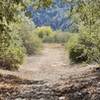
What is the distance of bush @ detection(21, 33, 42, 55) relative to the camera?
38.7 meters

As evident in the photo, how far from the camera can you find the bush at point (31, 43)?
38737 mm

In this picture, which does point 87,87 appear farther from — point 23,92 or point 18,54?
point 18,54

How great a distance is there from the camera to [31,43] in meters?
40.1

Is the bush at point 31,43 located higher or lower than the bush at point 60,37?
higher

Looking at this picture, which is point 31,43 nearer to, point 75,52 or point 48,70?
point 75,52

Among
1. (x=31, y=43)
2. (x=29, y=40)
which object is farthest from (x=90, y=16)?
(x=31, y=43)

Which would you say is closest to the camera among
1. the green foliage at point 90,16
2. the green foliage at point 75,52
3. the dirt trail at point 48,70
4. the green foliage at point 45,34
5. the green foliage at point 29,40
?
the green foliage at point 90,16

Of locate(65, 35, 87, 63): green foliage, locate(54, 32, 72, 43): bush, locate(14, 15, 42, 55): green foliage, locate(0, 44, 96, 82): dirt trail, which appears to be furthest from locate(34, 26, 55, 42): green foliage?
locate(65, 35, 87, 63): green foliage

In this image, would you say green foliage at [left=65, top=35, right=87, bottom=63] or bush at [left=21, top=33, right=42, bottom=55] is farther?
bush at [left=21, top=33, right=42, bottom=55]

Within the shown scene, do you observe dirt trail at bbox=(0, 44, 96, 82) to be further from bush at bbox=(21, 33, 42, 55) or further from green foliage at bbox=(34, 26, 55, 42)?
green foliage at bbox=(34, 26, 55, 42)

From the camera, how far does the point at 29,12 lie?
540 inches

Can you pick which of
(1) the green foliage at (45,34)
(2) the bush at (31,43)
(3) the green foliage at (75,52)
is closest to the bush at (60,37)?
(1) the green foliage at (45,34)

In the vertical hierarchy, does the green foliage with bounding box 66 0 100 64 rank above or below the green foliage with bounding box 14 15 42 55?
above

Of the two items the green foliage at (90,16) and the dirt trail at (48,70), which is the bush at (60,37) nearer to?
the dirt trail at (48,70)
